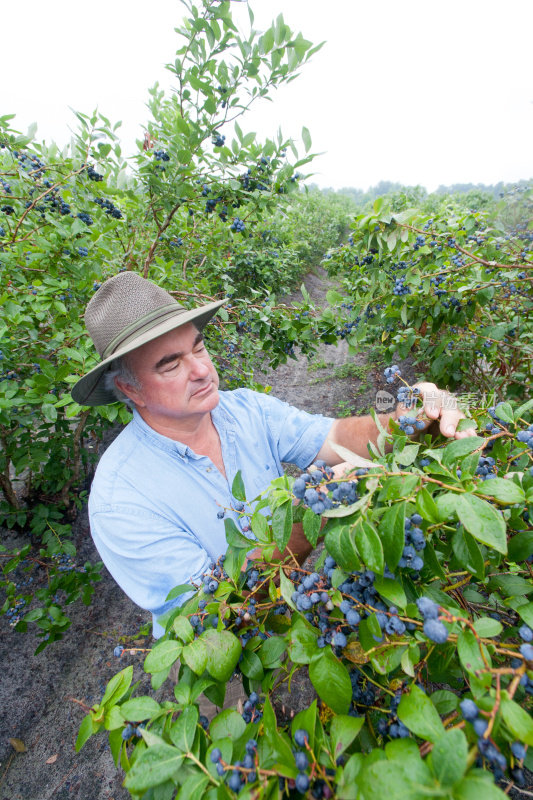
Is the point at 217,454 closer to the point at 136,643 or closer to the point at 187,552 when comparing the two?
the point at 187,552

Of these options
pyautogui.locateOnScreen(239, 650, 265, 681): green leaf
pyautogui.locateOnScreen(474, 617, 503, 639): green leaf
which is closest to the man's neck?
pyautogui.locateOnScreen(239, 650, 265, 681): green leaf

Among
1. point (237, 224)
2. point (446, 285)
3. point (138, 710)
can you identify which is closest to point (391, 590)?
point (138, 710)

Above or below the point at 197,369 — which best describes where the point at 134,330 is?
above

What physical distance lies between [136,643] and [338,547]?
8.58 ft

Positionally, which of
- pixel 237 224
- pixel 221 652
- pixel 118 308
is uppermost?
pixel 237 224

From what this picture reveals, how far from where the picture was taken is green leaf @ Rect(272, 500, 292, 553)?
67cm

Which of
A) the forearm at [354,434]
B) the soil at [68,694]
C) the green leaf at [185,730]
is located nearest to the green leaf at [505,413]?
the forearm at [354,434]

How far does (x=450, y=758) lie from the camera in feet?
1.26

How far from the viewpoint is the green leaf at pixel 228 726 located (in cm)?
61

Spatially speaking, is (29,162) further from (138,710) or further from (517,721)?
(517,721)

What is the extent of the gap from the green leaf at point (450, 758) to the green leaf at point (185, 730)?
372 mm

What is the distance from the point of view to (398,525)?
0.53 metres

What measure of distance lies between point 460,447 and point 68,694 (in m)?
2.83

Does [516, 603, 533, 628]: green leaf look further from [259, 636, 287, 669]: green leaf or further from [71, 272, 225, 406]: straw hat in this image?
[71, 272, 225, 406]: straw hat
